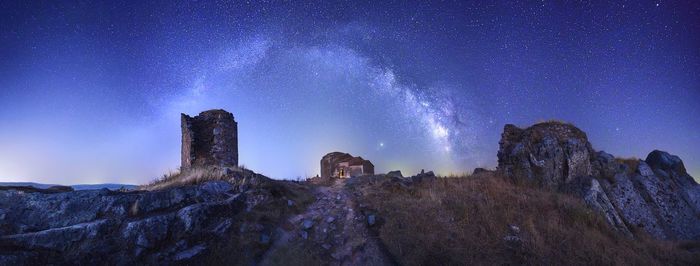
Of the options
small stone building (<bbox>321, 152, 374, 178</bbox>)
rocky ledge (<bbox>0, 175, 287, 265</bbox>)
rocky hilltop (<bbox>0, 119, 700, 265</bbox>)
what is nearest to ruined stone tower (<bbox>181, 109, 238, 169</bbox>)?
rocky hilltop (<bbox>0, 119, 700, 265</bbox>)

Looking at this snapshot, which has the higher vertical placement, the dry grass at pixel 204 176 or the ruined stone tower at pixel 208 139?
the ruined stone tower at pixel 208 139

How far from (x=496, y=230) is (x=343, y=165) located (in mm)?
27258

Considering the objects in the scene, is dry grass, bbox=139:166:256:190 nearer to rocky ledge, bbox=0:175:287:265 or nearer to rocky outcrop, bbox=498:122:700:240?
rocky ledge, bbox=0:175:287:265

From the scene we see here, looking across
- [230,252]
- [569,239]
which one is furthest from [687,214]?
[230,252]

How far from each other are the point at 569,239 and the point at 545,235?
662 mm

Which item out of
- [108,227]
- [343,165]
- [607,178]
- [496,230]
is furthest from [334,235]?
[343,165]

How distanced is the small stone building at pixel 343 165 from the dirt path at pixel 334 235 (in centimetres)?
2338

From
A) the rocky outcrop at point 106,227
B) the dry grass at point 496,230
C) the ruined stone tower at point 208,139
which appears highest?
the ruined stone tower at point 208,139

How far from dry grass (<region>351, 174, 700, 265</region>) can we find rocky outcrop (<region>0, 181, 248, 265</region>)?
561cm

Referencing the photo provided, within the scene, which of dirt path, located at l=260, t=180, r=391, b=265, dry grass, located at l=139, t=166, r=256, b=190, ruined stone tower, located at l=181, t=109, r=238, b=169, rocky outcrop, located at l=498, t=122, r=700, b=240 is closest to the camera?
dirt path, located at l=260, t=180, r=391, b=265

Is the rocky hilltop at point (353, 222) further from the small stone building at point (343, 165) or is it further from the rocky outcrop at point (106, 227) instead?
the small stone building at point (343, 165)

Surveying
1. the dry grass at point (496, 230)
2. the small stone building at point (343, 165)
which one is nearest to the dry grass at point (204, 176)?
the dry grass at point (496, 230)

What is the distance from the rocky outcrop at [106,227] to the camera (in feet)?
23.4

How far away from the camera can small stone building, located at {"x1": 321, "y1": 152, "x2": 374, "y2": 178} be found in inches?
1417
